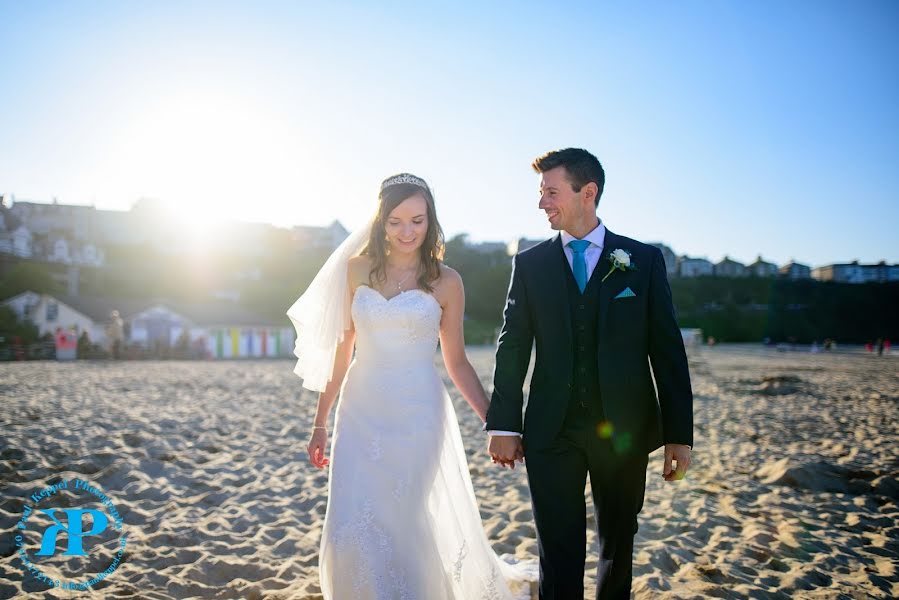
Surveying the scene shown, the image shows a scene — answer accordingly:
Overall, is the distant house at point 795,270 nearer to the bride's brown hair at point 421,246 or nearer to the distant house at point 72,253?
the distant house at point 72,253

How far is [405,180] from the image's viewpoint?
3.03 metres

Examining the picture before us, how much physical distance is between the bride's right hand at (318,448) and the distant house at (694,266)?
95482mm

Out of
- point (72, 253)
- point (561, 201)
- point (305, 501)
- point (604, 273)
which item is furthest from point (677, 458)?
point (72, 253)

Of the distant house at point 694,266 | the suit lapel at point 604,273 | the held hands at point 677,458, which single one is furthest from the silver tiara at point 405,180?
Result: the distant house at point 694,266

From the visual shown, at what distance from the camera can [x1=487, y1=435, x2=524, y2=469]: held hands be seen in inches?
101

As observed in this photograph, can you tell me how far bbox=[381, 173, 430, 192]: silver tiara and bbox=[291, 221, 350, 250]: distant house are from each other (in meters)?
67.3

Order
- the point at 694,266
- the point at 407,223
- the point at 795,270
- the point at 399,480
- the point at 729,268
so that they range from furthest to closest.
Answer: the point at 694,266 → the point at 795,270 → the point at 729,268 → the point at 407,223 → the point at 399,480

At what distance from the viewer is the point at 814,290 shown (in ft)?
244

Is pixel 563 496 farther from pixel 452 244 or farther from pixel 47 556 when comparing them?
pixel 452 244

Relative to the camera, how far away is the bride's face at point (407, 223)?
294cm

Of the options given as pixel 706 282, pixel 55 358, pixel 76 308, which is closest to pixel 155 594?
pixel 55 358

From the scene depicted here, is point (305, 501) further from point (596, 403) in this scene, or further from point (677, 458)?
point (677, 458)

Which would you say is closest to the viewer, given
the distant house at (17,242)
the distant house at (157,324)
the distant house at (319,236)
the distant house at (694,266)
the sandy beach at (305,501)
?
the sandy beach at (305,501)

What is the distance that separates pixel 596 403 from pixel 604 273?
24.1 inches
